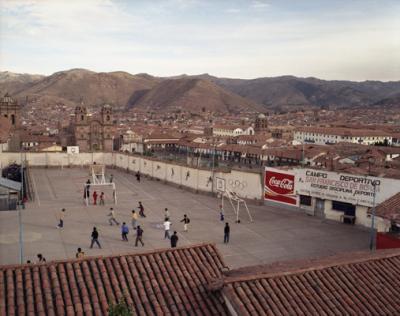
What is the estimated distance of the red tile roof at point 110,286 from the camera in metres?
5.76

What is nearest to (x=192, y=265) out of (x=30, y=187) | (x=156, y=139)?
(x=30, y=187)

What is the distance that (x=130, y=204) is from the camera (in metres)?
25.9

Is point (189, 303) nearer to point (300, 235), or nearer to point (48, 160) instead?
point (300, 235)

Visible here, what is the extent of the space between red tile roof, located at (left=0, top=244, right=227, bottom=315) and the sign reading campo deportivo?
14.4m

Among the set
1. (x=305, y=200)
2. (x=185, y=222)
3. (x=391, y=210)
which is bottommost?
(x=185, y=222)

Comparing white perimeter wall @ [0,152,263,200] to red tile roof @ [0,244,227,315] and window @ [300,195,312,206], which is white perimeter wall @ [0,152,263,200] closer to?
window @ [300,195,312,206]

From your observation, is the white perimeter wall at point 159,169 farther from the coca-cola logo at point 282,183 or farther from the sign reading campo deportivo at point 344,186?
the sign reading campo deportivo at point 344,186

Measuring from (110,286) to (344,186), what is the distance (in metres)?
16.9

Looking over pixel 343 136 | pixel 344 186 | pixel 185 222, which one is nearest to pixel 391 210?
pixel 344 186

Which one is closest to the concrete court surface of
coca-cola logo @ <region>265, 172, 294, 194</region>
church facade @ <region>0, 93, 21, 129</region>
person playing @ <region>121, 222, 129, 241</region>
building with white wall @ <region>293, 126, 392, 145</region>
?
person playing @ <region>121, 222, 129, 241</region>

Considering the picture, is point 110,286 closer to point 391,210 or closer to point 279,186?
point 391,210

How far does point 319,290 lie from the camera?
21.2 feet

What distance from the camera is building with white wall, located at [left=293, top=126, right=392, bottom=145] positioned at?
305ft

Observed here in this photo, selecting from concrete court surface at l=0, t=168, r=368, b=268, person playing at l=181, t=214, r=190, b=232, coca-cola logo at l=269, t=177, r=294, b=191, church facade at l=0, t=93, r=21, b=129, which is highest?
church facade at l=0, t=93, r=21, b=129
